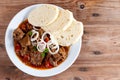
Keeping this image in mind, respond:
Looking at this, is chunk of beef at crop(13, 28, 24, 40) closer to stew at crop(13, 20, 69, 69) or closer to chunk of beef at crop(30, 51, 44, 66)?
stew at crop(13, 20, 69, 69)

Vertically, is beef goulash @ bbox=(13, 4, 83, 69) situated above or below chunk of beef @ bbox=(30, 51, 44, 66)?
above

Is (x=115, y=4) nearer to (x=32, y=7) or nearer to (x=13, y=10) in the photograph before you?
(x=32, y=7)

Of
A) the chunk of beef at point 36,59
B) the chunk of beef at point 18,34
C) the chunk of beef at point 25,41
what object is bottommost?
the chunk of beef at point 36,59

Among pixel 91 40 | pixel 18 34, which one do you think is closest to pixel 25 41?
pixel 18 34

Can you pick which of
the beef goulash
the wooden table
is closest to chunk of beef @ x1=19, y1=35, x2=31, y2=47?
the beef goulash

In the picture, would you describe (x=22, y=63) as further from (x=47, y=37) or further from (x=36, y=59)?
(x=47, y=37)

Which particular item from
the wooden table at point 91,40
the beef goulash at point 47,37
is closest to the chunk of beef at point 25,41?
the beef goulash at point 47,37

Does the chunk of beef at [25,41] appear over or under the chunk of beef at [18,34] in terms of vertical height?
under

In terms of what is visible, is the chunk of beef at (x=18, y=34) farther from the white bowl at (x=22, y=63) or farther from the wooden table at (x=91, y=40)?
the wooden table at (x=91, y=40)
